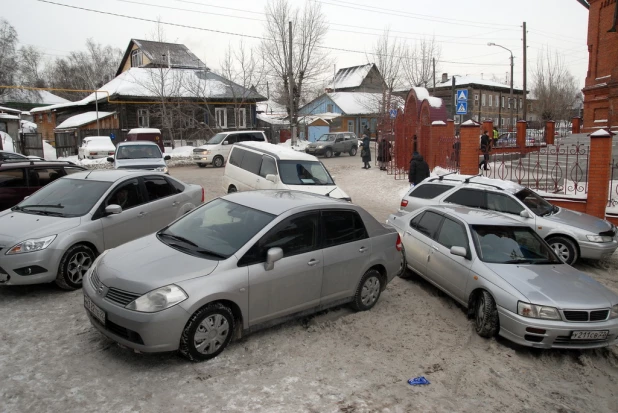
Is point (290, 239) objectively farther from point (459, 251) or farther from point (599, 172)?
point (599, 172)

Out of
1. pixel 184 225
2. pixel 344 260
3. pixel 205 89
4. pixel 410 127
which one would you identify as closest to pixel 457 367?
pixel 344 260

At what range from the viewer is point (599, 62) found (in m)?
22.1

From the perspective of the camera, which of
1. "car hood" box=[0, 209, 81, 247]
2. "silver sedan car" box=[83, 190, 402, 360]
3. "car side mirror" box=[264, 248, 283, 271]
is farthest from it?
"car hood" box=[0, 209, 81, 247]

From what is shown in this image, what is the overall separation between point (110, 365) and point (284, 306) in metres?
1.80

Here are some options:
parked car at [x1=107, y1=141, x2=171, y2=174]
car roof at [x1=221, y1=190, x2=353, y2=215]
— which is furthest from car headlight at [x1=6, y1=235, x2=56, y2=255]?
parked car at [x1=107, y1=141, x2=171, y2=174]

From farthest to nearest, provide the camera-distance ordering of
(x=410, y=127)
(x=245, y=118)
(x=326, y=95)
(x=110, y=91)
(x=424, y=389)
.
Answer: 1. (x=326, y=95)
2. (x=245, y=118)
3. (x=110, y=91)
4. (x=410, y=127)
5. (x=424, y=389)

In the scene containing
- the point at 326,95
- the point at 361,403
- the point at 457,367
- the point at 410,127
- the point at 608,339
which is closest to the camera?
the point at 361,403

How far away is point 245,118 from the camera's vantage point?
41.6 meters

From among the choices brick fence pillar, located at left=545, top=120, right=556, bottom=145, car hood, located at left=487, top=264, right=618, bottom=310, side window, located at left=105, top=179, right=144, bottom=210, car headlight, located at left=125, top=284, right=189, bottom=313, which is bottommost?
car hood, located at left=487, top=264, right=618, bottom=310

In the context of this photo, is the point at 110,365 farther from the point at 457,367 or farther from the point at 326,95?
the point at 326,95

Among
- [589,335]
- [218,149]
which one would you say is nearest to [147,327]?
[589,335]

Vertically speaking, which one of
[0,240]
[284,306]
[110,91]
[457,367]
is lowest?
[457,367]

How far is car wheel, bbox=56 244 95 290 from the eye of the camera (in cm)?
632

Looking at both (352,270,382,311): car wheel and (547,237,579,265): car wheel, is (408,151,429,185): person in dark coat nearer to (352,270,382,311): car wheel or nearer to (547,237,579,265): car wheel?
(547,237,579,265): car wheel
